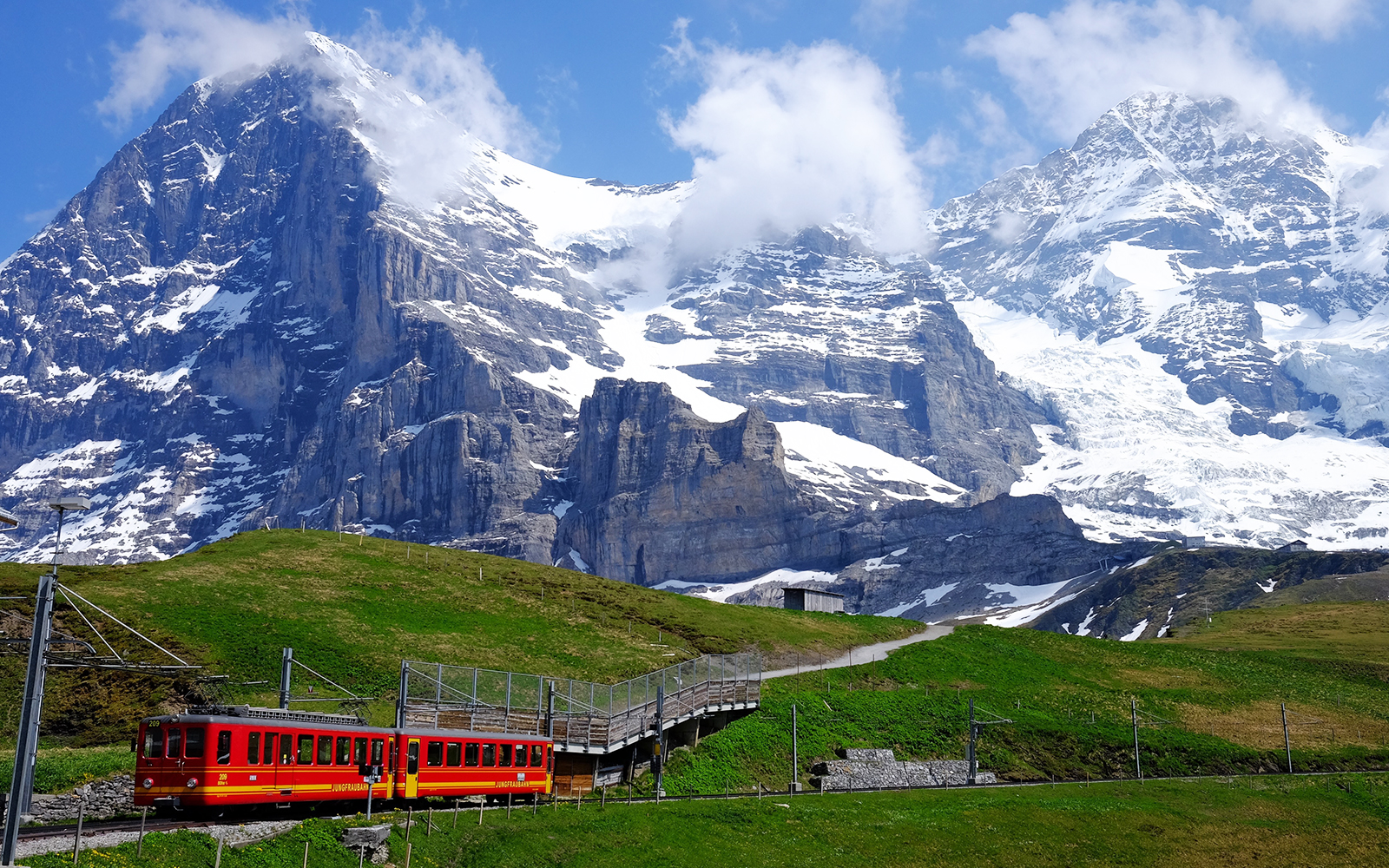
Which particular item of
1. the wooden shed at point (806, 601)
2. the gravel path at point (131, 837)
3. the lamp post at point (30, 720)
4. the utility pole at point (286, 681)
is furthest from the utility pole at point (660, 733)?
the wooden shed at point (806, 601)

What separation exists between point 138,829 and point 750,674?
34.5 m

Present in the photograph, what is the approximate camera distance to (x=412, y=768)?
41062mm

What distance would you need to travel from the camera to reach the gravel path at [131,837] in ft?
94.3

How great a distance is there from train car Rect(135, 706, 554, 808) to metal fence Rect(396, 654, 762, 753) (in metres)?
2.70

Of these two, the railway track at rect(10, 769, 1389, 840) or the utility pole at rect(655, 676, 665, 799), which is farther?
the utility pole at rect(655, 676, 665, 799)

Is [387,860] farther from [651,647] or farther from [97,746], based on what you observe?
[651,647]

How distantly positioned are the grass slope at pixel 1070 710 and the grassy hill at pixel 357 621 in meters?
10.8

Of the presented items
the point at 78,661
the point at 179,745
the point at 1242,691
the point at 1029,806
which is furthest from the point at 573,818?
the point at 1242,691

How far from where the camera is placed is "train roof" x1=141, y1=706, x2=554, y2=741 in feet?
114

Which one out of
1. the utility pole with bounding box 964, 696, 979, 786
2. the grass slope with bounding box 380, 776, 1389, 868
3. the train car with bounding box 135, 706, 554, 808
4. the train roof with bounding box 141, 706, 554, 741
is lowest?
the grass slope with bounding box 380, 776, 1389, 868

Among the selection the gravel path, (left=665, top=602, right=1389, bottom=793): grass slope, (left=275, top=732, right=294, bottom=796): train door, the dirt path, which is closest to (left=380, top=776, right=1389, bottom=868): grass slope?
the gravel path

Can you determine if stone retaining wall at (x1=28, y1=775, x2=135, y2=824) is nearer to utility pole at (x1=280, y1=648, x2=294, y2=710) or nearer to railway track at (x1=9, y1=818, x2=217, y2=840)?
railway track at (x1=9, y1=818, x2=217, y2=840)

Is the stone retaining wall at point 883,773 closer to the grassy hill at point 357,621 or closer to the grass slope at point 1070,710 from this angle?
the grass slope at point 1070,710

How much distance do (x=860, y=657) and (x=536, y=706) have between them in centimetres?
4336
